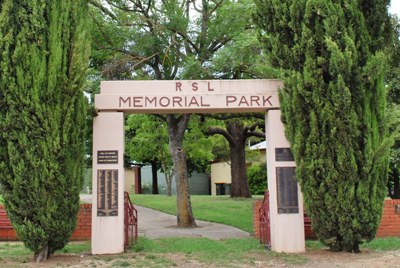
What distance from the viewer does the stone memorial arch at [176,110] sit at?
9.84 metres

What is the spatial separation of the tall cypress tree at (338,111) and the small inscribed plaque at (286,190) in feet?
1.68

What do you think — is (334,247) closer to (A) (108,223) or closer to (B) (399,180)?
(A) (108,223)

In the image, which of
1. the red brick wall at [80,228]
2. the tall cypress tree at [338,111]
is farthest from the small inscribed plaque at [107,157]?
the tall cypress tree at [338,111]

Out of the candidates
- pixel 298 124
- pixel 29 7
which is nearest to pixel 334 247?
pixel 298 124

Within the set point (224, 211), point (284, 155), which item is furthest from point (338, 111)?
point (224, 211)

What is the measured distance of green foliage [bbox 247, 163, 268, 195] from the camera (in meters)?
32.6

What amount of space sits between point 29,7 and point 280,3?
4.93 m

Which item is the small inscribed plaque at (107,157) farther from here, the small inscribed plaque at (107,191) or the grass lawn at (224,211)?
the grass lawn at (224,211)

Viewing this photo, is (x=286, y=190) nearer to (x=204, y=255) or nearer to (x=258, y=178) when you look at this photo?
(x=204, y=255)

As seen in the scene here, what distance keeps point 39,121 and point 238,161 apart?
15.6m

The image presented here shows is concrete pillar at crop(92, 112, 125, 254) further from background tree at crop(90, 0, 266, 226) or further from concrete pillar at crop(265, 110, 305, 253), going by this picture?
background tree at crop(90, 0, 266, 226)

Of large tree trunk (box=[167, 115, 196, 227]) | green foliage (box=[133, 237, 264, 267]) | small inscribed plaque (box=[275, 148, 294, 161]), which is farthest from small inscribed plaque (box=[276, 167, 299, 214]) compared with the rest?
large tree trunk (box=[167, 115, 196, 227])

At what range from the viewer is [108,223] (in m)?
9.80

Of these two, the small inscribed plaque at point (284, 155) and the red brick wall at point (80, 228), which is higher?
the small inscribed plaque at point (284, 155)
